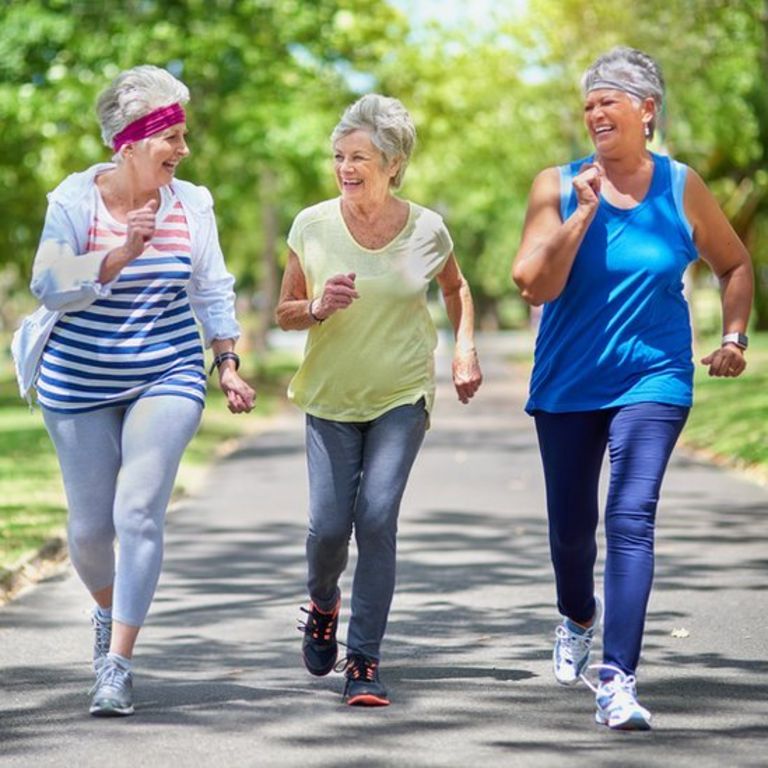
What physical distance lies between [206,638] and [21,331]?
2079 mm

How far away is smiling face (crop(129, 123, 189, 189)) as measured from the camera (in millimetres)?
6289

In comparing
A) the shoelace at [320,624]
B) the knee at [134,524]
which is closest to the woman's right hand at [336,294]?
the knee at [134,524]

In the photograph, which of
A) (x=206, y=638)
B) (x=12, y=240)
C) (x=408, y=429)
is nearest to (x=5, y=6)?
(x=12, y=240)

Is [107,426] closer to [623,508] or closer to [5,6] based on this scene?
[623,508]

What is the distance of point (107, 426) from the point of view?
6.41m

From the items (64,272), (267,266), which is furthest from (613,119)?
(267,266)

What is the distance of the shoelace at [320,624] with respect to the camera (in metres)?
6.77

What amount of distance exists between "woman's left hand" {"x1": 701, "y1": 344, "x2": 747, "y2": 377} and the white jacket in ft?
4.86

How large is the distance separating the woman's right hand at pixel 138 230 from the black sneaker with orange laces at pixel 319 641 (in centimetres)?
139

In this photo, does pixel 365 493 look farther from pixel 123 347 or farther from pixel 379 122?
pixel 379 122

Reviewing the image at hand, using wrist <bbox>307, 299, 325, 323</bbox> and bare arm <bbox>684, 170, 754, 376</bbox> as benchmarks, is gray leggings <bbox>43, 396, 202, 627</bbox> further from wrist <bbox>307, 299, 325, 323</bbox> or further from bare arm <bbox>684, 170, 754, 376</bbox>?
bare arm <bbox>684, 170, 754, 376</bbox>

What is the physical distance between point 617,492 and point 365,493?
2.70 ft

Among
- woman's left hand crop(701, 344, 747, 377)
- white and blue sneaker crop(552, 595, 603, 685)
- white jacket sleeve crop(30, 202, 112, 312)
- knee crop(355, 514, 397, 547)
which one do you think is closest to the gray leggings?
white jacket sleeve crop(30, 202, 112, 312)

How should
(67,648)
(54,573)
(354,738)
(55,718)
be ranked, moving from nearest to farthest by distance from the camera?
(354,738), (55,718), (67,648), (54,573)
